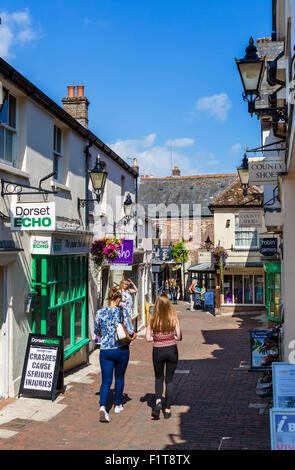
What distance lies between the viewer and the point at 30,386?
8.21m

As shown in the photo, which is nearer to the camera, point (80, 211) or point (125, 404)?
point (125, 404)

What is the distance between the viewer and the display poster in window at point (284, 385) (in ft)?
17.9

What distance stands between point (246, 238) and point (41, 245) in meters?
19.4

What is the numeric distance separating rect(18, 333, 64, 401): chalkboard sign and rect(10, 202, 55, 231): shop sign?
2037mm

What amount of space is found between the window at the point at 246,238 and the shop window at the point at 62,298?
53.0 ft

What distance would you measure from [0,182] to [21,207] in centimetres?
52

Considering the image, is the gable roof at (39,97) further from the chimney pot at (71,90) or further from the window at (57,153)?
the chimney pot at (71,90)

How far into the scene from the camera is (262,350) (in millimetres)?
9094

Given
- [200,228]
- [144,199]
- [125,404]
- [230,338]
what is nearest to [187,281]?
[200,228]

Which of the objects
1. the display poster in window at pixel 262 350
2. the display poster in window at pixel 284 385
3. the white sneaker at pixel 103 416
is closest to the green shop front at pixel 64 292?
the white sneaker at pixel 103 416

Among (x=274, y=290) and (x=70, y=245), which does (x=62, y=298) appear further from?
(x=274, y=290)

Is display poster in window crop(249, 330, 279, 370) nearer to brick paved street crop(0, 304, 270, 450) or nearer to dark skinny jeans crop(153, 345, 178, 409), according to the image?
brick paved street crop(0, 304, 270, 450)

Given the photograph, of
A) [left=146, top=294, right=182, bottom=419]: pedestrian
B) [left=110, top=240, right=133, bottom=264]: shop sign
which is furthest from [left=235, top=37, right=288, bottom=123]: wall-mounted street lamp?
[left=110, top=240, right=133, bottom=264]: shop sign

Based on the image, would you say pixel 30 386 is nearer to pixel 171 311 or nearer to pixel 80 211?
pixel 171 311
